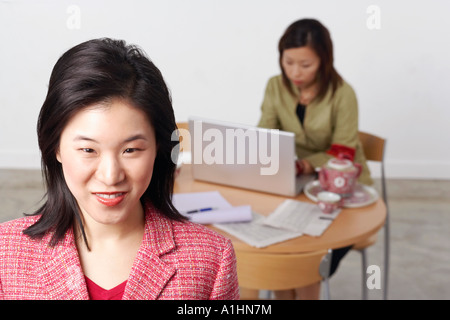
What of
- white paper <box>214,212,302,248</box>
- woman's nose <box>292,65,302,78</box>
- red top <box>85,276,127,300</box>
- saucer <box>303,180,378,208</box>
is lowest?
white paper <box>214,212,302,248</box>

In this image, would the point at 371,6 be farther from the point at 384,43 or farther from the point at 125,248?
the point at 125,248

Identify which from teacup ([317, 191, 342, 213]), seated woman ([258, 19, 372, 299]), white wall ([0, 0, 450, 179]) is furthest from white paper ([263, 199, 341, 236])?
white wall ([0, 0, 450, 179])

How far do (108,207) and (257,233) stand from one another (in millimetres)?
995

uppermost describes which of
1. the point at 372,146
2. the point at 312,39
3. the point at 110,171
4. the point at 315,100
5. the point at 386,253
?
the point at 312,39

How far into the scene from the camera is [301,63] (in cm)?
252


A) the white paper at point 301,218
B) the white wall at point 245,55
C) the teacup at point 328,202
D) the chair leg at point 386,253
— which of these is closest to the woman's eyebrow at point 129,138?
the white paper at point 301,218

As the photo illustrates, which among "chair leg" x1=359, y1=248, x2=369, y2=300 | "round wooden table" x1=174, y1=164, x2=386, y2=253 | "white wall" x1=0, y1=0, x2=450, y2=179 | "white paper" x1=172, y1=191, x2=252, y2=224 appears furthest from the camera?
"white wall" x1=0, y1=0, x2=450, y2=179

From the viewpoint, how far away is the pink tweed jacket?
95 centimetres

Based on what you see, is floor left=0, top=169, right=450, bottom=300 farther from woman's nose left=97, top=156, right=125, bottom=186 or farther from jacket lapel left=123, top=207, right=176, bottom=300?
woman's nose left=97, top=156, right=125, bottom=186

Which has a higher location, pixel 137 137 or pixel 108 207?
pixel 137 137

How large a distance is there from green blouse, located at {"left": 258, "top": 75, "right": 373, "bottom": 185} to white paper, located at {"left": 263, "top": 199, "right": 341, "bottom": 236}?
0.45 meters

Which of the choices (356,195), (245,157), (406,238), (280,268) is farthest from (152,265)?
(406,238)

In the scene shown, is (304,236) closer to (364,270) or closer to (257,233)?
(257,233)
